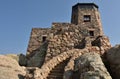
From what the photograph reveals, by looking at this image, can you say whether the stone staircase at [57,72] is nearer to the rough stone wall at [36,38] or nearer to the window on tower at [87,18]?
the rough stone wall at [36,38]

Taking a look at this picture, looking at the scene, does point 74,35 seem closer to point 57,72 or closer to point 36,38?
point 57,72

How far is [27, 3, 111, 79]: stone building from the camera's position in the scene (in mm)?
18969

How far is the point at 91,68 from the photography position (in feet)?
39.2

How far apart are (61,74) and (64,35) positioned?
6.35 m

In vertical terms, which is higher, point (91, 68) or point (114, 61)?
point (114, 61)

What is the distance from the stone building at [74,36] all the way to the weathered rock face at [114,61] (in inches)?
66.5

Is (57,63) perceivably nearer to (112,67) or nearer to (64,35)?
(112,67)

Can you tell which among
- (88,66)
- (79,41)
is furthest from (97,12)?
(88,66)

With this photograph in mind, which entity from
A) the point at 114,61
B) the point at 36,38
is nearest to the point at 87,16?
the point at 36,38

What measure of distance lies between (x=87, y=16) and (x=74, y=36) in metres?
15.1

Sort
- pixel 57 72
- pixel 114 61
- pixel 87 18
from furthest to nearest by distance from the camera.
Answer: pixel 87 18
pixel 57 72
pixel 114 61

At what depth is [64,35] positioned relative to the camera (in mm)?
20250

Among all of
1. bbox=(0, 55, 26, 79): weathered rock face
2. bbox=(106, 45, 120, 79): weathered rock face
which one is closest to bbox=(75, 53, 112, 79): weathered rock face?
bbox=(106, 45, 120, 79): weathered rock face

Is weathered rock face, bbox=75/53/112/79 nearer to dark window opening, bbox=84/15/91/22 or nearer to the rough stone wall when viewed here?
the rough stone wall
